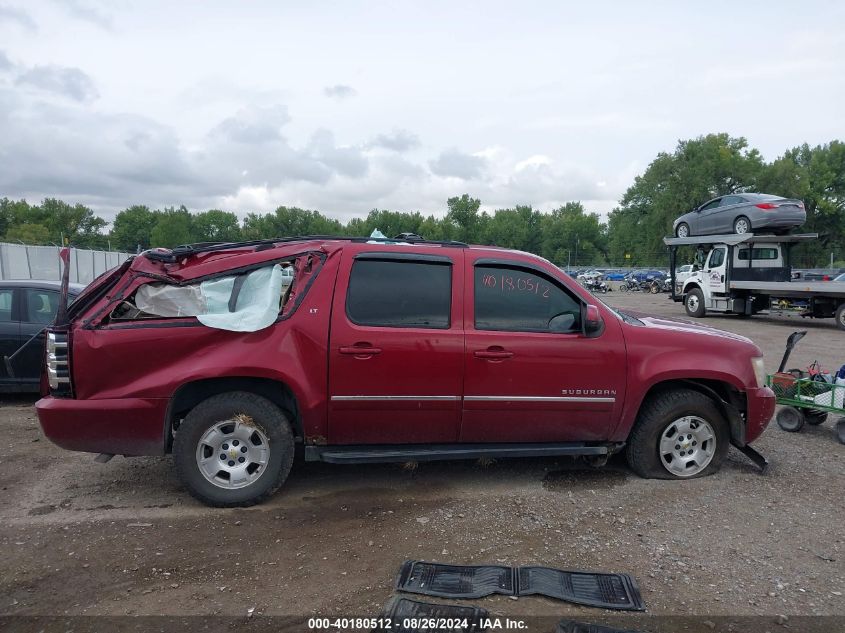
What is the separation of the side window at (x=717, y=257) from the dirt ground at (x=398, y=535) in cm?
Answer: 1487

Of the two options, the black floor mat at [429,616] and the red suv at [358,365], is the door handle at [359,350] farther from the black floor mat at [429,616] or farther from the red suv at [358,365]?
the black floor mat at [429,616]

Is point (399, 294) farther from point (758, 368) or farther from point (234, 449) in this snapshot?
point (758, 368)

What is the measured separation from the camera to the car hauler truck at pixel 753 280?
656 inches

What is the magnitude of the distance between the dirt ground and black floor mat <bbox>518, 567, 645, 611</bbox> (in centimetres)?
7

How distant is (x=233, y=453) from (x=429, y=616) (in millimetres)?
1897

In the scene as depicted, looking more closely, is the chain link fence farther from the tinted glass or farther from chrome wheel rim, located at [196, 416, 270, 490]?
the tinted glass

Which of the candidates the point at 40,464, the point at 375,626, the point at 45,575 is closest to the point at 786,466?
the point at 375,626

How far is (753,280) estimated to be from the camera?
58.5ft

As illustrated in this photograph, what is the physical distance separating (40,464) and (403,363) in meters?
3.44

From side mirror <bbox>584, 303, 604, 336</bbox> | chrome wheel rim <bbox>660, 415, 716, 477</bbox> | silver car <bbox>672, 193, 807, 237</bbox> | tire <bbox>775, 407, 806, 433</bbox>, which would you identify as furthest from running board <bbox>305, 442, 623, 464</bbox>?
silver car <bbox>672, 193, 807, 237</bbox>

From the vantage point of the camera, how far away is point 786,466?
5062mm

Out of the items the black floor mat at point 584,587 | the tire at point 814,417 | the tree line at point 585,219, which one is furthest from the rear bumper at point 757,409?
the tree line at point 585,219

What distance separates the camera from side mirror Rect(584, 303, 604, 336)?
4242mm

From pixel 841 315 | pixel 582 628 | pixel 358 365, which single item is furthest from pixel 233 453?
pixel 841 315
